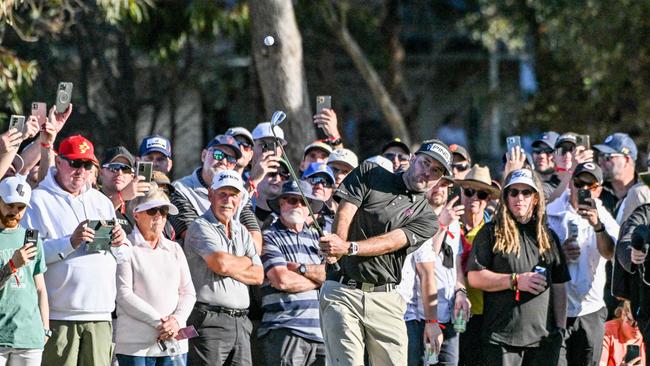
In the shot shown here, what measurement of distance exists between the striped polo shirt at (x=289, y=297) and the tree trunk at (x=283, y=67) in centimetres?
501

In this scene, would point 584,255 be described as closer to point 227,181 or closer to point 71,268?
point 227,181

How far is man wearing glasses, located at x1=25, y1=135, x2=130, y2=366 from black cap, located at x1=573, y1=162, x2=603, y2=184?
14.6 feet

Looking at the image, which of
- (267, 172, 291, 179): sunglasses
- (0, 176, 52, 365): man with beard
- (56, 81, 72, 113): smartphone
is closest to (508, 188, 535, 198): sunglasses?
(267, 172, 291, 179): sunglasses

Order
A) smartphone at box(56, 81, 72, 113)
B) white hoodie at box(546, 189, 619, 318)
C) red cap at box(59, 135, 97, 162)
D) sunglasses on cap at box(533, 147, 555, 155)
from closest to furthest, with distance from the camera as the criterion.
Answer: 1. red cap at box(59, 135, 97, 162)
2. smartphone at box(56, 81, 72, 113)
3. white hoodie at box(546, 189, 619, 318)
4. sunglasses on cap at box(533, 147, 555, 155)

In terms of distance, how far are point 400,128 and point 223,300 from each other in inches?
520

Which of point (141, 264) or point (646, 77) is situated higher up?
point (646, 77)

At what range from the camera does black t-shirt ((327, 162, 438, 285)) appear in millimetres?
9758

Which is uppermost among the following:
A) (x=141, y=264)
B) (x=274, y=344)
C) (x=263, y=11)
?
(x=263, y=11)

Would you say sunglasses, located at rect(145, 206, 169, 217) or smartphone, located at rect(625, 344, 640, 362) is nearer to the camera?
sunglasses, located at rect(145, 206, 169, 217)

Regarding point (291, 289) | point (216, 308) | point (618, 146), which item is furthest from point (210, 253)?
point (618, 146)

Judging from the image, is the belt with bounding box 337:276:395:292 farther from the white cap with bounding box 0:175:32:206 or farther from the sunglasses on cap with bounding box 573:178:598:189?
Answer: the sunglasses on cap with bounding box 573:178:598:189

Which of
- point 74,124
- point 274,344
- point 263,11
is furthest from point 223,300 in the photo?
point 74,124

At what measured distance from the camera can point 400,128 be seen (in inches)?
907

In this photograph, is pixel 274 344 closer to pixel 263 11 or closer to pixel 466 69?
pixel 263 11
